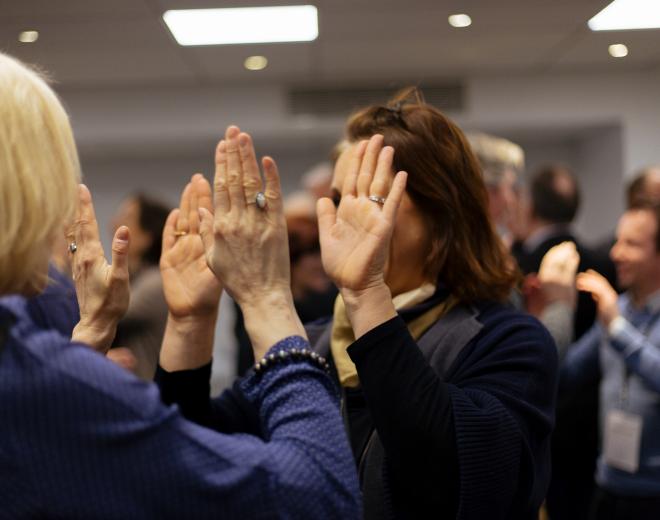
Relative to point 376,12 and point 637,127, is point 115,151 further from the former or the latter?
point 376,12

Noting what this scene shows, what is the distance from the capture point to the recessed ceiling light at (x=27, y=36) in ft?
4.71

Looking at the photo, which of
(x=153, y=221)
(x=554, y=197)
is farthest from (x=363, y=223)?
(x=554, y=197)

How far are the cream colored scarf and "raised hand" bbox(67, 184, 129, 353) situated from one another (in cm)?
36

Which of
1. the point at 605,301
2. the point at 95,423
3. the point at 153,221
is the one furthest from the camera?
the point at 153,221

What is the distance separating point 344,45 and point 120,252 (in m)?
3.30

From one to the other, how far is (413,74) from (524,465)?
406 centimetres

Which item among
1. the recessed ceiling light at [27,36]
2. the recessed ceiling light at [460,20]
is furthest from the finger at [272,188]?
the recessed ceiling light at [460,20]

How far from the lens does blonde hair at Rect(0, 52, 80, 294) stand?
77 centimetres

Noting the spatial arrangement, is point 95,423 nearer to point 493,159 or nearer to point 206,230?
point 206,230

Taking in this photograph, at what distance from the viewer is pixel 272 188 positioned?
3.42 feet

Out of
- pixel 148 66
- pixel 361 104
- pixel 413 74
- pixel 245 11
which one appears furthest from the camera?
pixel 361 104

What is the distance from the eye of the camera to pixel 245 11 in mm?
1741

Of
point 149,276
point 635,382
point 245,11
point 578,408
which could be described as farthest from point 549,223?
point 245,11

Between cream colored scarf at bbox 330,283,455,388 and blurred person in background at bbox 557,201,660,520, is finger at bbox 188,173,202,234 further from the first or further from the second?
blurred person in background at bbox 557,201,660,520
